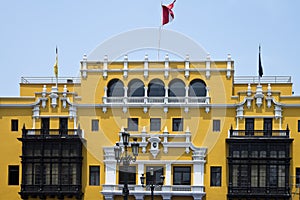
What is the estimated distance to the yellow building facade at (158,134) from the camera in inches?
2136

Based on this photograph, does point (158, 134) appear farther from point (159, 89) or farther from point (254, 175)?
point (254, 175)

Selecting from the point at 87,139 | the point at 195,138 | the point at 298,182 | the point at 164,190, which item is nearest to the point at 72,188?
the point at 87,139

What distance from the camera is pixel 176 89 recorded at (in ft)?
186

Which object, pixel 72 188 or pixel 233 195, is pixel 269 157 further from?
pixel 72 188

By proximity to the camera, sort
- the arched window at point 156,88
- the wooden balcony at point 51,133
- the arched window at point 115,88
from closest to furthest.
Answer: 1. the wooden balcony at point 51,133
2. the arched window at point 156,88
3. the arched window at point 115,88

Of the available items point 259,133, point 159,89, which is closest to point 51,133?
point 159,89

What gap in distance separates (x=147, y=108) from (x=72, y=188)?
9.73m

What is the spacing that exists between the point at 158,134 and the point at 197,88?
5489 millimetres

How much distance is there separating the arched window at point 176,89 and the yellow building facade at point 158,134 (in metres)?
0.09

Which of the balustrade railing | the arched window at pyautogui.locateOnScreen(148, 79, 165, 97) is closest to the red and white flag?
the arched window at pyautogui.locateOnScreen(148, 79, 165, 97)

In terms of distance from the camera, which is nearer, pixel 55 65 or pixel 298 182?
pixel 298 182

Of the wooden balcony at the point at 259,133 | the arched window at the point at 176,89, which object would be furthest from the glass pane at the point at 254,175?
the arched window at the point at 176,89

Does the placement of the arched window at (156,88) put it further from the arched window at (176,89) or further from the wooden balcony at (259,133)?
the wooden balcony at (259,133)

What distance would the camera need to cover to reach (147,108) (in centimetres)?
5638
